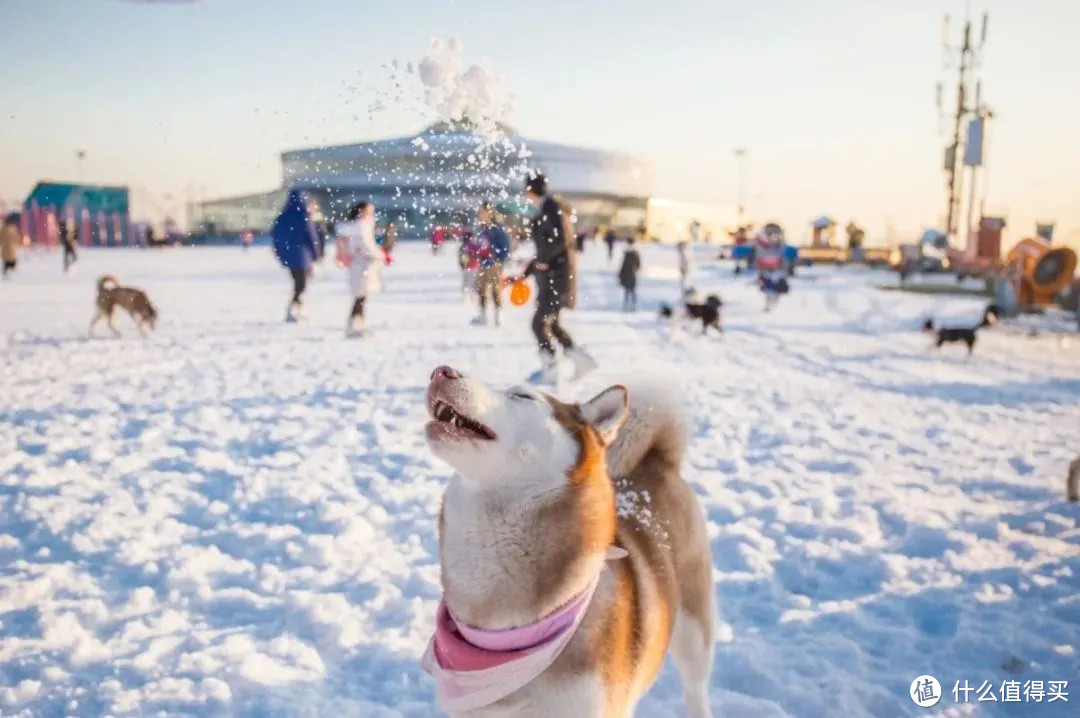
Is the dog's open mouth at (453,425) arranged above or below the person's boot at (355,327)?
above

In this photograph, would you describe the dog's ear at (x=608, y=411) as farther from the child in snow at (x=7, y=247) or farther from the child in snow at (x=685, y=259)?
the child in snow at (x=7, y=247)

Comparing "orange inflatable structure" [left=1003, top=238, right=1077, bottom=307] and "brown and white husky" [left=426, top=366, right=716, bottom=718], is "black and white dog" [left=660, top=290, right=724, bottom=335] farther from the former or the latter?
"brown and white husky" [left=426, top=366, right=716, bottom=718]

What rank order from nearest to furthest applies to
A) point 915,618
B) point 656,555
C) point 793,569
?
point 656,555, point 915,618, point 793,569

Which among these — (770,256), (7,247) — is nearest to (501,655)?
(770,256)

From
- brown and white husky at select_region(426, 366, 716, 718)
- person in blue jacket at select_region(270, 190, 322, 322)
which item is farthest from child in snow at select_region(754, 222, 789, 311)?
brown and white husky at select_region(426, 366, 716, 718)

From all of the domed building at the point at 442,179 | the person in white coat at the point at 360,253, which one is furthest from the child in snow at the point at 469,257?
the person in white coat at the point at 360,253

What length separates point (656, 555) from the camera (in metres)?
2.41

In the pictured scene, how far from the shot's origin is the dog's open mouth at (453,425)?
180 cm

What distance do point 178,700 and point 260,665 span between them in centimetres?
32

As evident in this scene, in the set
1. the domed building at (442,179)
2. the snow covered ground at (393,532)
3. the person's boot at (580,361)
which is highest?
the domed building at (442,179)

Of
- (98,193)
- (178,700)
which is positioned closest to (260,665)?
(178,700)

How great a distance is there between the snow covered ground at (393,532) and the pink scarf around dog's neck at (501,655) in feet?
3.18

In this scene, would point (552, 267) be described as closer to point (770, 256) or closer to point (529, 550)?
point (529, 550)

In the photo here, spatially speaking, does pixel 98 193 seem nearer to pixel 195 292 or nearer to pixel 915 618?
pixel 195 292
